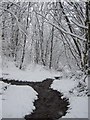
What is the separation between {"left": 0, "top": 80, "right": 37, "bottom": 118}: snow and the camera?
10.5 meters

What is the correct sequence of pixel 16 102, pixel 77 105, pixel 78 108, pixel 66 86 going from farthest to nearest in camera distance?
pixel 66 86
pixel 16 102
pixel 77 105
pixel 78 108

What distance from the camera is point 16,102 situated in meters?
12.1

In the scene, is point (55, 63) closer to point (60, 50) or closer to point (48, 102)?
point (60, 50)

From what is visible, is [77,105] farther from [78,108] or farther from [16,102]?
[16,102]

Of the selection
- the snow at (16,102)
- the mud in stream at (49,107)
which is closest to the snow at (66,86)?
the mud in stream at (49,107)

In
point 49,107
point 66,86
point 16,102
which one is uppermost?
point 66,86

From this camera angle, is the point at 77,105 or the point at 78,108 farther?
the point at 77,105

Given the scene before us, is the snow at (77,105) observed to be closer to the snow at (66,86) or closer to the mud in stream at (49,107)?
the mud in stream at (49,107)

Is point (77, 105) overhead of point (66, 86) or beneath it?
beneath

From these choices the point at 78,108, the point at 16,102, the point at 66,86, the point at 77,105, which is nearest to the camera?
the point at 78,108

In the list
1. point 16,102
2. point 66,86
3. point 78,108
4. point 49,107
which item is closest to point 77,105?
point 78,108

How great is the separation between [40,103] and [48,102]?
493 mm

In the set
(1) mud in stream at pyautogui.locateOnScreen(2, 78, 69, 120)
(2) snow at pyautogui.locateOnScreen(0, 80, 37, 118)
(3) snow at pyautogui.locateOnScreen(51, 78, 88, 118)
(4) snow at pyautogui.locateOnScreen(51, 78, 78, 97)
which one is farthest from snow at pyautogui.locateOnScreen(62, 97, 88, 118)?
(4) snow at pyautogui.locateOnScreen(51, 78, 78, 97)

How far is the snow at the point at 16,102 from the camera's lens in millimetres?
10492
